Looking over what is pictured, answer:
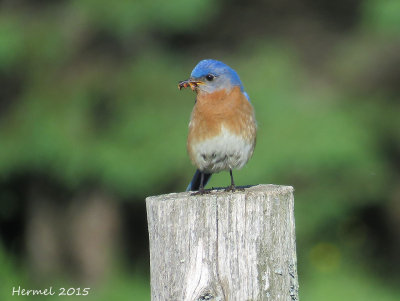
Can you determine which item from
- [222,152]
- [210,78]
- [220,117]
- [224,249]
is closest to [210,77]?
[210,78]

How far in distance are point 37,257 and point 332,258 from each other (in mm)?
3511

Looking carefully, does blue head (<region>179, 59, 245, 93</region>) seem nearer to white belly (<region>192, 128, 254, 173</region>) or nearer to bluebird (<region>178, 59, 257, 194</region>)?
bluebird (<region>178, 59, 257, 194</region>)

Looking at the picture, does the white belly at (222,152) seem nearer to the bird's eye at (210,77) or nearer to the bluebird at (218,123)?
the bluebird at (218,123)

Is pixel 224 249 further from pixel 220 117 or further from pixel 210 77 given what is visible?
pixel 210 77

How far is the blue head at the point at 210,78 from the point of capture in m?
4.41

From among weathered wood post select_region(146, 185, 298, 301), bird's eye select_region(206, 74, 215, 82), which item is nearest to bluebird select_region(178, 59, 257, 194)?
bird's eye select_region(206, 74, 215, 82)

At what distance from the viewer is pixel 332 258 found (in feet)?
28.4

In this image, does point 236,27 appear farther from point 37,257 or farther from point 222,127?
point 222,127

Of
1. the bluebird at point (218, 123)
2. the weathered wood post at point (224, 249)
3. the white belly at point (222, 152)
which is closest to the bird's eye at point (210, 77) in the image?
the bluebird at point (218, 123)

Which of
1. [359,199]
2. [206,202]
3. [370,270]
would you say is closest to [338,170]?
[359,199]

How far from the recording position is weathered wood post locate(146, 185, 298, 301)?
3.09 meters

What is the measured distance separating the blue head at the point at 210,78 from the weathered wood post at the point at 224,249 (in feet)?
4.37

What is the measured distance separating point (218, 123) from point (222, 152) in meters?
0.18

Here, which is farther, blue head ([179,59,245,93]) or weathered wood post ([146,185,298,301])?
blue head ([179,59,245,93])
